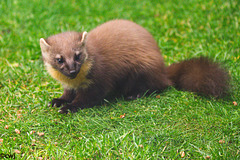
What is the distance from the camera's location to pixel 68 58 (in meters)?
4.78

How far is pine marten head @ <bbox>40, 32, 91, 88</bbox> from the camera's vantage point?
4793mm

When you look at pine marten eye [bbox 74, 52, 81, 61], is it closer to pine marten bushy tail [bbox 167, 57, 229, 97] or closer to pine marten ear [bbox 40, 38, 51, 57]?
pine marten ear [bbox 40, 38, 51, 57]

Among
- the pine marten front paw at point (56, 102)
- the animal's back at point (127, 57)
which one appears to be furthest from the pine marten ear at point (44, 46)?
the pine marten front paw at point (56, 102)

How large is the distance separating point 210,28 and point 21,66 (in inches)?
178

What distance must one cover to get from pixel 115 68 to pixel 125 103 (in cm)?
65

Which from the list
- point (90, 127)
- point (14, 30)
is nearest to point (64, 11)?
point (14, 30)

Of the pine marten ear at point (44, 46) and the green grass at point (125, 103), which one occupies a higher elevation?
the pine marten ear at point (44, 46)

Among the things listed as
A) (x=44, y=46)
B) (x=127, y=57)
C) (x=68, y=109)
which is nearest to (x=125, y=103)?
(x=127, y=57)

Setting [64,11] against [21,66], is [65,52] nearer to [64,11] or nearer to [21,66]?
[21,66]

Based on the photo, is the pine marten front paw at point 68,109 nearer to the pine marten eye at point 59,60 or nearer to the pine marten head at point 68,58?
the pine marten head at point 68,58

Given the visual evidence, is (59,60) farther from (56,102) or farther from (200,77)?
(200,77)

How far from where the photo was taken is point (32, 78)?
6316 mm

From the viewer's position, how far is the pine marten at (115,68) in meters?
4.98

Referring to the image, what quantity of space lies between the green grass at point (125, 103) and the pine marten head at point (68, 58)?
0.61 meters
